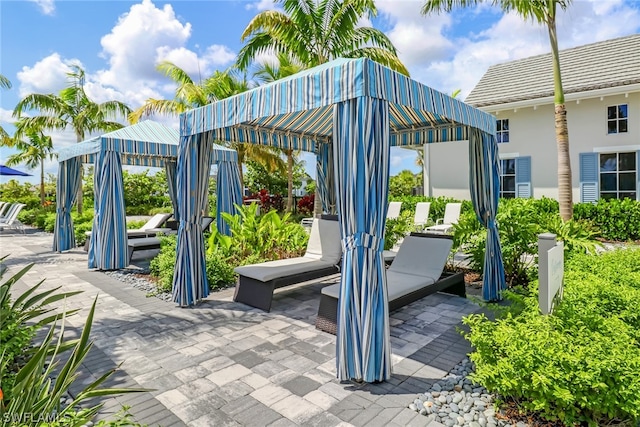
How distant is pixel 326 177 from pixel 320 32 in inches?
222

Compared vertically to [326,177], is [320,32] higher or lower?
higher

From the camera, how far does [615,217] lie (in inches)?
433

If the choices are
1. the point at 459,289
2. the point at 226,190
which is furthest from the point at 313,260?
the point at 226,190

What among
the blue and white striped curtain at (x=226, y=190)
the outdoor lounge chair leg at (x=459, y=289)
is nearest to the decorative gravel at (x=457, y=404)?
the outdoor lounge chair leg at (x=459, y=289)

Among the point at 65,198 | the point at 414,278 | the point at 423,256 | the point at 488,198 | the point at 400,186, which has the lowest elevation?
the point at 414,278

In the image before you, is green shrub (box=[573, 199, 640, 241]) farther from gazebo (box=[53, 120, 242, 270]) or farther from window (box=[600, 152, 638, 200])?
gazebo (box=[53, 120, 242, 270])

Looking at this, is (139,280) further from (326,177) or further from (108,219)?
(326,177)

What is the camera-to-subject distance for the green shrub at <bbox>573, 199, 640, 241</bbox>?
10.7 meters

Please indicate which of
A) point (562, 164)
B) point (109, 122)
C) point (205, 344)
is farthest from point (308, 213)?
point (205, 344)

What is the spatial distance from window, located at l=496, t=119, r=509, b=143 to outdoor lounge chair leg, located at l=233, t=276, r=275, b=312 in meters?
12.4

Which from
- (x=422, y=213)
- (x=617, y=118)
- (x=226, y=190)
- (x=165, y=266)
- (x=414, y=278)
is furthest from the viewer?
(x=422, y=213)

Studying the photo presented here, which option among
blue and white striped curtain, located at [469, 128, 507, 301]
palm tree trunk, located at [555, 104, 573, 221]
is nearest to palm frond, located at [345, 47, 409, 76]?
palm tree trunk, located at [555, 104, 573, 221]

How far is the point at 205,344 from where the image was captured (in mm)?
4379

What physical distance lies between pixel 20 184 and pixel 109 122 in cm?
1595
